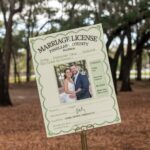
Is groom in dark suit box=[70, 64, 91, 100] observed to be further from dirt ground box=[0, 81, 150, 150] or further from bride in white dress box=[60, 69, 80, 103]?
dirt ground box=[0, 81, 150, 150]

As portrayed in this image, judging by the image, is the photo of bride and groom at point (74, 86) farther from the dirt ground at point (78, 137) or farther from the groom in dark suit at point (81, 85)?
the dirt ground at point (78, 137)

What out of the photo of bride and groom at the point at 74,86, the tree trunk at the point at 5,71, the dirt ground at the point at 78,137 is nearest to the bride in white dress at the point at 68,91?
the photo of bride and groom at the point at 74,86

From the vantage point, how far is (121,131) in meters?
12.4

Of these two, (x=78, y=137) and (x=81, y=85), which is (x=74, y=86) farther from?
(x=78, y=137)

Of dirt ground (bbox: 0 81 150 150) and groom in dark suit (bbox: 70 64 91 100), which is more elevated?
groom in dark suit (bbox: 70 64 91 100)

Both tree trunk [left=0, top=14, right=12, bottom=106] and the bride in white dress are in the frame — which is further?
tree trunk [left=0, top=14, right=12, bottom=106]

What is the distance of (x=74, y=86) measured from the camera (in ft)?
23.0

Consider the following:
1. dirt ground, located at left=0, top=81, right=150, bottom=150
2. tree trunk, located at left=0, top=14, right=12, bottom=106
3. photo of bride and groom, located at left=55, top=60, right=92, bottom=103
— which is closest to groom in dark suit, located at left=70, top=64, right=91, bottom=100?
photo of bride and groom, located at left=55, top=60, right=92, bottom=103

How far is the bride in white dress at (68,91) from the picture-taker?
700cm

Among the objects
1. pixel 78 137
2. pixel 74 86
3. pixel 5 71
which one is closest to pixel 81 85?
pixel 74 86

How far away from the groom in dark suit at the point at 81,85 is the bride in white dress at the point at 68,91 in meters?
0.05

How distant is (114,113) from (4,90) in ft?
51.8

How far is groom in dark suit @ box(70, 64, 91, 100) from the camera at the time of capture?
7012mm

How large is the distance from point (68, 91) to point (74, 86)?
0.33 feet
